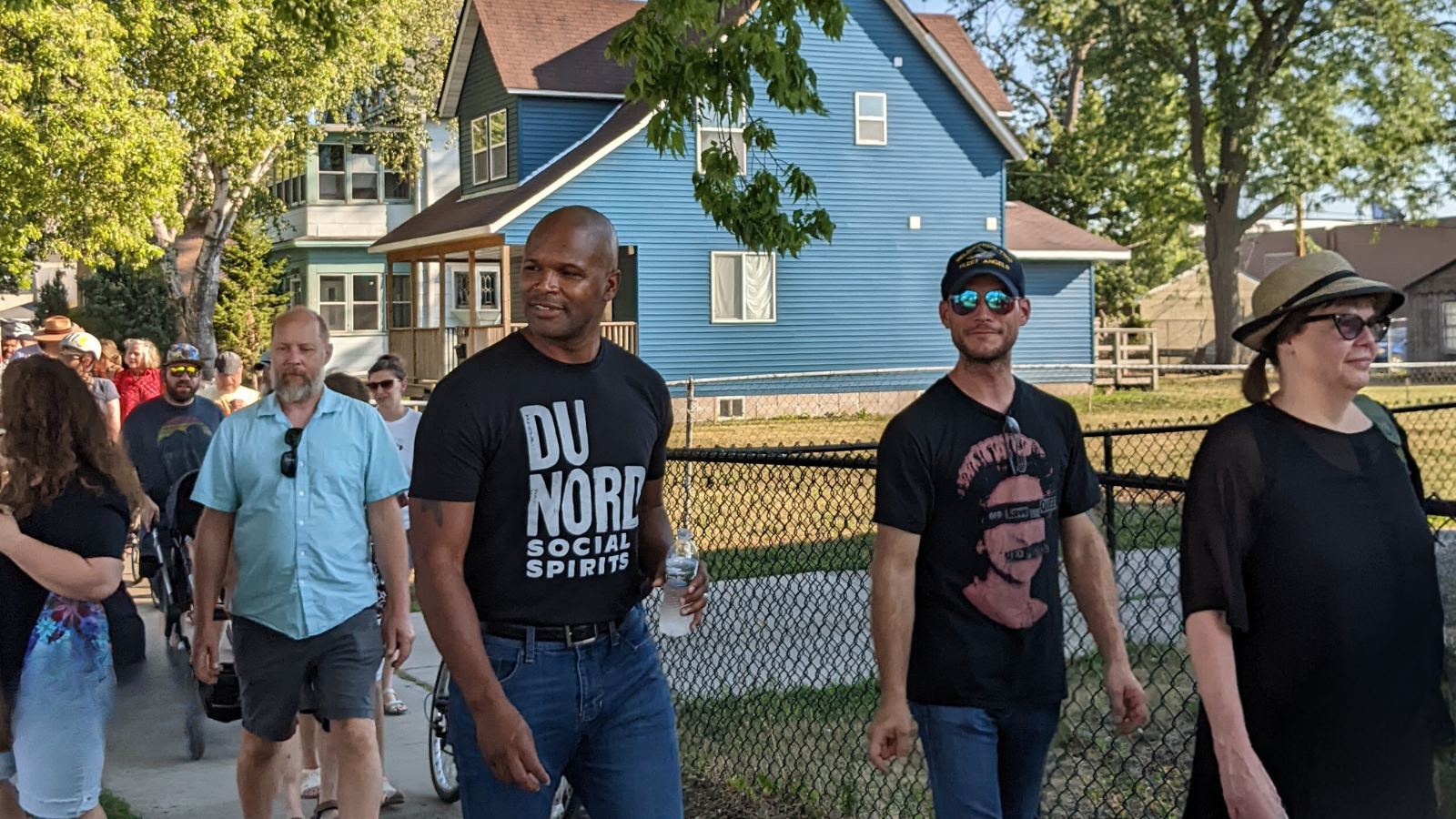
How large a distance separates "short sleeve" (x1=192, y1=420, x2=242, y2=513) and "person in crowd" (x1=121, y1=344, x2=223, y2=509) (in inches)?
141

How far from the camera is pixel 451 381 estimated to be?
3512 millimetres

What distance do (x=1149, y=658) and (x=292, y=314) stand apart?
17.3 feet

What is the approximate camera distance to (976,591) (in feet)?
12.5

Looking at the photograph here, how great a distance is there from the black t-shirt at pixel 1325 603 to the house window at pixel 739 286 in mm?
28557

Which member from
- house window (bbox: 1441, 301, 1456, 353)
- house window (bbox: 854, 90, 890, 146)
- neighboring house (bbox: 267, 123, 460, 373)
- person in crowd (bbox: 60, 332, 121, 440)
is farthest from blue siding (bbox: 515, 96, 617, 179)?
house window (bbox: 1441, 301, 1456, 353)

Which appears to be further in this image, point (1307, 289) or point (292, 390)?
point (292, 390)

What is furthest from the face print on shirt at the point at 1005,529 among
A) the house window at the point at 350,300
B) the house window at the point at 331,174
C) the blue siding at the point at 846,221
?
the house window at the point at 331,174

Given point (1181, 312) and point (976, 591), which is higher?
point (1181, 312)

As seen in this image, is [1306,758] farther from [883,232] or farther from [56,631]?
[883,232]

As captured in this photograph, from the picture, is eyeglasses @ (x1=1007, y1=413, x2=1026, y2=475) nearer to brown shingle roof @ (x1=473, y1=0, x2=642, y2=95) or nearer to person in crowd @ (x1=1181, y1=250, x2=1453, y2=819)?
person in crowd @ (x1=1181, y1=250, x2=1453, y2=819)

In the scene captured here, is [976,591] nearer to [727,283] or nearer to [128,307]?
[727,283]

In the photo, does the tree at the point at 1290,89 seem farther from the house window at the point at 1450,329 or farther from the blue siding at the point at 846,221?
the house window at the point at 1450,329

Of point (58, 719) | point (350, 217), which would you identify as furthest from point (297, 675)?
point (350, 217)

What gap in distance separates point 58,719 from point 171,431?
4510mm
